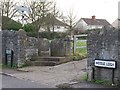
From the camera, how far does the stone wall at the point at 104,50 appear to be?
8492 millimetres

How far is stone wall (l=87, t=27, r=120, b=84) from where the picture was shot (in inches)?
334

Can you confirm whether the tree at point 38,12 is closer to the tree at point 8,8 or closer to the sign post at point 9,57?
the tree at point 8,8

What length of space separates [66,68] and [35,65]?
7.17ft

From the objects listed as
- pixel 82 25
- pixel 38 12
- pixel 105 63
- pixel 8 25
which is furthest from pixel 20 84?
pixel 82 25

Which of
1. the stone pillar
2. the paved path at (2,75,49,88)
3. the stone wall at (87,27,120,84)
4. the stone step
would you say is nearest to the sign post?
the stone pillar

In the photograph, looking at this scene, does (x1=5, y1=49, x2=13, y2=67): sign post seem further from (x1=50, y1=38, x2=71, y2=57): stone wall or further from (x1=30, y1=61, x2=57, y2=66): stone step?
(x1=50, y1=38, x2=71, y2=57): stone wall

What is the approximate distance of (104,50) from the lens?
8.91 meters

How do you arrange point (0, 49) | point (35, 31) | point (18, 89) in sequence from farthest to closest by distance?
point (35, 31) < point (0, 49) < point (18, 89)

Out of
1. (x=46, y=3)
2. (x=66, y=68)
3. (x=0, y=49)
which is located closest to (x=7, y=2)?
(x=46, y=3)

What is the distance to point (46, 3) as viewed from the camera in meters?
31.5

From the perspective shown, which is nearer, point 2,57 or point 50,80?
point 50,80

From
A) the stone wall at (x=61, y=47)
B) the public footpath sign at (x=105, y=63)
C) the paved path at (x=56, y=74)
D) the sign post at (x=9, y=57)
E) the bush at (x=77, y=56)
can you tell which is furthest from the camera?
the stone wall at (x=61, y=47)

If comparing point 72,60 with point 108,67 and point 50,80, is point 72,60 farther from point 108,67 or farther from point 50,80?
point 108,67

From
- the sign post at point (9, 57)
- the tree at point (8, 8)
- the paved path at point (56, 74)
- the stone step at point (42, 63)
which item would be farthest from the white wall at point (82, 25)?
the paved path at point (56, 74)
